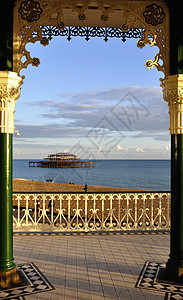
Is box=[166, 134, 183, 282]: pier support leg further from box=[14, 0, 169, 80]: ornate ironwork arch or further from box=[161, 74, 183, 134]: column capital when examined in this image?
box=[14, 0, 169, 80]: ornate ironwork arch

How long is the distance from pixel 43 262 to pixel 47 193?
1.65 m

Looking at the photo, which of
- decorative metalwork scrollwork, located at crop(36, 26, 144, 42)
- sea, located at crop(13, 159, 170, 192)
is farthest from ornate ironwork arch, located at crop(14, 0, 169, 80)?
sea, located at crop(13, 159, 170, 192)

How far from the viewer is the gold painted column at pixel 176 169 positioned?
341 centimetres

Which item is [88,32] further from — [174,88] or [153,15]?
[174,88]

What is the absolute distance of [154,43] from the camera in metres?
3.58

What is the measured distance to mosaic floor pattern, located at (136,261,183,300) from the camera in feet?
10.1

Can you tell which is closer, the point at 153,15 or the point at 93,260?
the point at 153,15

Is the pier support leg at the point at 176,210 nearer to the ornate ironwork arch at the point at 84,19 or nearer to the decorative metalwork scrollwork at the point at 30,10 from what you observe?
the ornate ironwork arch at the point at 84,19

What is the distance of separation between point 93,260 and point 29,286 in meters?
1.13

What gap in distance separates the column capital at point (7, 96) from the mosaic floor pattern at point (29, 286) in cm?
184

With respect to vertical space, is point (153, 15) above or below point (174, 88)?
above

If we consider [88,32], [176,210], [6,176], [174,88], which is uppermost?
[88,32]

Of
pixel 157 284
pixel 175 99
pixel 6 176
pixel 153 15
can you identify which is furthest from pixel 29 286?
pixel 153 15

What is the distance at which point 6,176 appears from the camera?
331cm
